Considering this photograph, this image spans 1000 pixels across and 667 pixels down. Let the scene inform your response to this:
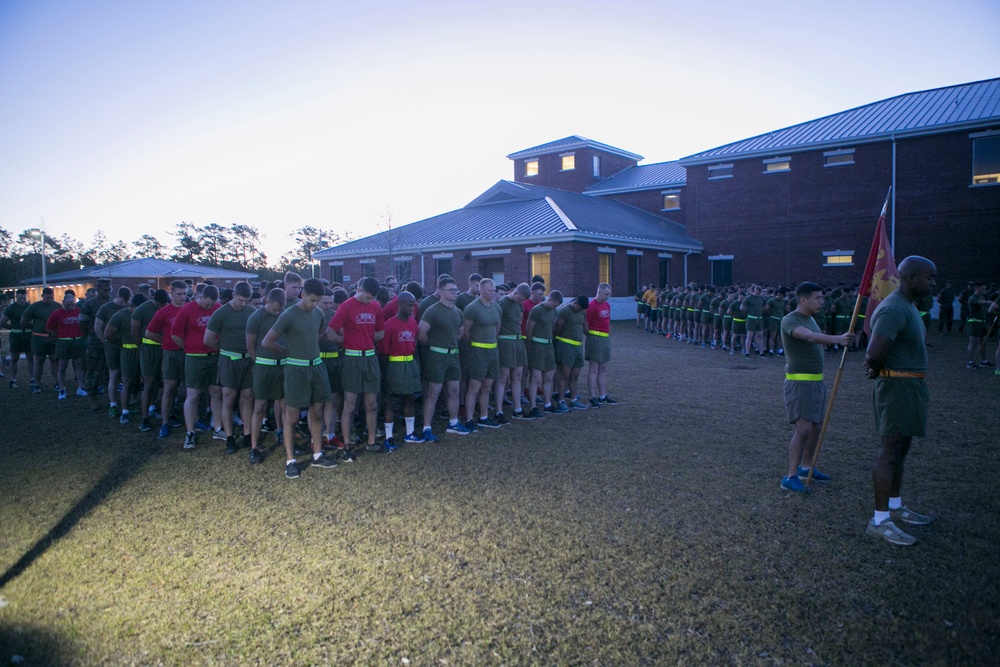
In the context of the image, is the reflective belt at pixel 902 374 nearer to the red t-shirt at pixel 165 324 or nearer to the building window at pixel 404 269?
the red t-shirt at pixel 165 324

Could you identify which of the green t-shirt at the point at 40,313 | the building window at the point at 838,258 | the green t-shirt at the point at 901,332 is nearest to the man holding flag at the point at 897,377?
the green t-shirt at the point at 901,332

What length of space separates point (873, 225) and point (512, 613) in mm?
30293

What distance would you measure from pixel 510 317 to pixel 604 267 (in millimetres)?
19962

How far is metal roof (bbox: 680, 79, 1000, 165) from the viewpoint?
84.9 ft

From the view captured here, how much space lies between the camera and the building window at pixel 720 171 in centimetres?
3119

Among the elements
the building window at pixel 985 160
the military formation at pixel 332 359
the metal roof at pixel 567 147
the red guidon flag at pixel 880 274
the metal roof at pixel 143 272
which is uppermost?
the metal roof at pixel 567 147

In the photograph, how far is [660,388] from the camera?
1139cm

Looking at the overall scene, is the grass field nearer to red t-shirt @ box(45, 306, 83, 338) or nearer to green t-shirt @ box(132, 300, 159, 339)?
green t-shirt @ box(132, 300, 159, 339)

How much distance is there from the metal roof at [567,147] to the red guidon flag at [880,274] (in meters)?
35.6

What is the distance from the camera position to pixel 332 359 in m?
7.91

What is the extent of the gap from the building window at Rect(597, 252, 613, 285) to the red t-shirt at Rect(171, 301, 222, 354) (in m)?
21.7

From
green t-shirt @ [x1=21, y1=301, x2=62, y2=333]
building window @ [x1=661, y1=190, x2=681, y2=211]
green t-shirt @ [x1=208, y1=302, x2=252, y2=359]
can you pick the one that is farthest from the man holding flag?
building window @ [x1=661, y1=190, x2=681, y2=211]

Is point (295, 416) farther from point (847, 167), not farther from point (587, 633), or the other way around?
point (847, 167)

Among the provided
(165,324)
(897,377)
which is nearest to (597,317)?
(897,377)
